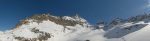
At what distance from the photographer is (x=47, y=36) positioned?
18988 centimetres

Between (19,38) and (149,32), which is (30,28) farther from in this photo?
(149,32)

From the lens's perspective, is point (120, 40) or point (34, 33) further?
point (34, 33)

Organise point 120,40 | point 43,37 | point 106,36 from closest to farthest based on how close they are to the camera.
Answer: point 120,40, point 106,36, point 43,37

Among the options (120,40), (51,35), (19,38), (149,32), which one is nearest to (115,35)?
(120,40)

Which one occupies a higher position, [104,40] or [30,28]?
[30,28]

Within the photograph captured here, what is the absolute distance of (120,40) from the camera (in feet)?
474

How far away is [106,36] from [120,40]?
25122 millimetres

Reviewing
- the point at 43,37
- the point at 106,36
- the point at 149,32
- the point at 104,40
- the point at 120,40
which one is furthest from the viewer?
the point at 43,37

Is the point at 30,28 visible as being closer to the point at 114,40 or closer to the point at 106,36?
the point at 106,36

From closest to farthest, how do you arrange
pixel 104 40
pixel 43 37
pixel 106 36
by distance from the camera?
1. pixel 104 40
2. pixel 106 36
3. pixel 43 37

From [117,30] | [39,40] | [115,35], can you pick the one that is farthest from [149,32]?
[39,40]

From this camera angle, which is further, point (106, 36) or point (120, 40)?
point (106, 36)

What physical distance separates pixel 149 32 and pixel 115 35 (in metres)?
32.1

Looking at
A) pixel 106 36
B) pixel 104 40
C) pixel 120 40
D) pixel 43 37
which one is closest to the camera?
pixel 120 40
